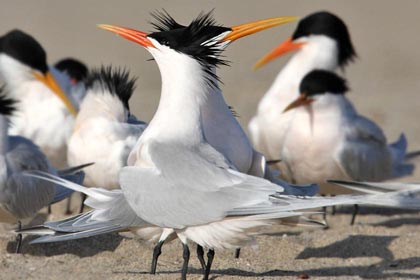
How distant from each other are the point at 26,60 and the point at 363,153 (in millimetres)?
2609

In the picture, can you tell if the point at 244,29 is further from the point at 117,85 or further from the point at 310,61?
the point at 310,61

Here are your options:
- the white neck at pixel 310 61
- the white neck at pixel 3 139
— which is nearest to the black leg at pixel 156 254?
the white neck at pixel 3 139

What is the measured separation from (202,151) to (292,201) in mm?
533

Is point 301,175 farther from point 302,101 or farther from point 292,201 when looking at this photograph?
point 292,201

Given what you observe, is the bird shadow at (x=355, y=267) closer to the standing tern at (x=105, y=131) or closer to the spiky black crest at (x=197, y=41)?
the spiky black crest at (x=197, y=41)

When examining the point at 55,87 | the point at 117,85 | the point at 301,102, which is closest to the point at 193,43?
the point at 117,85

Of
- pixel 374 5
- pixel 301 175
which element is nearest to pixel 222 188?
pixel 301 175

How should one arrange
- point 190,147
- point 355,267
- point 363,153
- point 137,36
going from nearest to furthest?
point 190,147 < point 137,36 < point 355,267 < point 363,153

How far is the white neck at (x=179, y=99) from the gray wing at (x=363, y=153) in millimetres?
2582

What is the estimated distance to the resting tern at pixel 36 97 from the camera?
7820 millimetres

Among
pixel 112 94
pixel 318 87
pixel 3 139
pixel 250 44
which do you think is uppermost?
pixel 318 87

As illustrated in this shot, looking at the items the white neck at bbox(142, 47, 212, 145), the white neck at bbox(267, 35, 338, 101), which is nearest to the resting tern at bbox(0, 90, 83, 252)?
the white neck at bbox(142, 47, 212, 145)

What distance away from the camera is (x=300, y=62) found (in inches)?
338

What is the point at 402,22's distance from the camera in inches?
673
